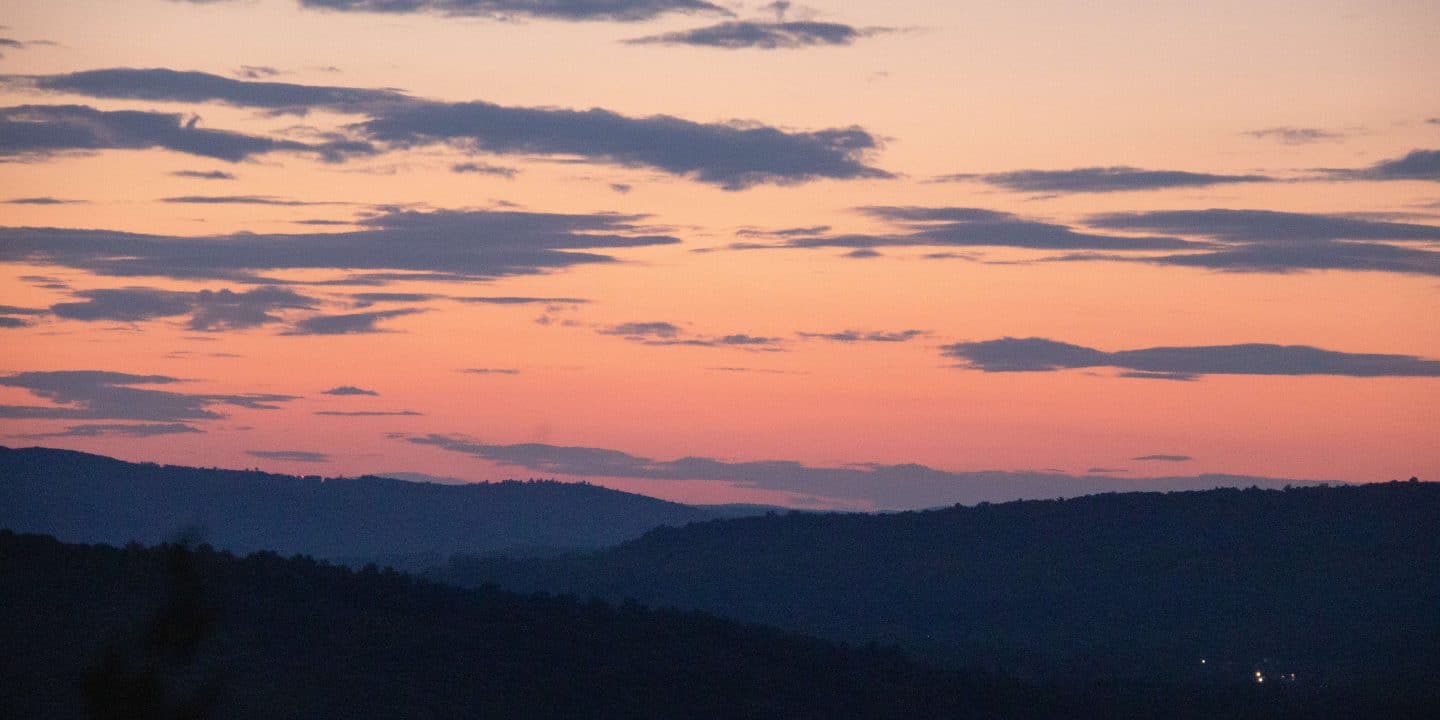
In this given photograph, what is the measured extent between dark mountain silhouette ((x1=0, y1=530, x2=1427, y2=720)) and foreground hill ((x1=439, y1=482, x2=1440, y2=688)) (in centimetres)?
1800

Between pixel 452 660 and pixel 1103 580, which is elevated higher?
pixel 1103 580

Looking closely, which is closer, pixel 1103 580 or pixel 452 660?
pixel 452 660

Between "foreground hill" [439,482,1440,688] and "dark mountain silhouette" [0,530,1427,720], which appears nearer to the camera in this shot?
"dark mountain silhouette" [0,530,1427,720]

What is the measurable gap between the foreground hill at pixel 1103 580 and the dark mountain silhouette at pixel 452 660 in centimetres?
1800

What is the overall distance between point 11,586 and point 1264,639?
78517 millimetres

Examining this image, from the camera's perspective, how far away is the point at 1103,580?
132250 mm

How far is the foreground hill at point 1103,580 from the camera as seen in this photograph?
366 ft

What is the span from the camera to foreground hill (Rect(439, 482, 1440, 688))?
11162 cm

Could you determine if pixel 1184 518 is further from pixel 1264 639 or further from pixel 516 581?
pixel 516 581

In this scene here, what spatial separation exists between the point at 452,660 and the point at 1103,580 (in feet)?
246

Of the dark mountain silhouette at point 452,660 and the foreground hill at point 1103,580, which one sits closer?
the dark mountain silhouette at point 452,660

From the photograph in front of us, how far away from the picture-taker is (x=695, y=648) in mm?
75812

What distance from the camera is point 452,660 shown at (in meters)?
66.4

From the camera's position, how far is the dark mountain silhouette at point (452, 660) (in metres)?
57.6
